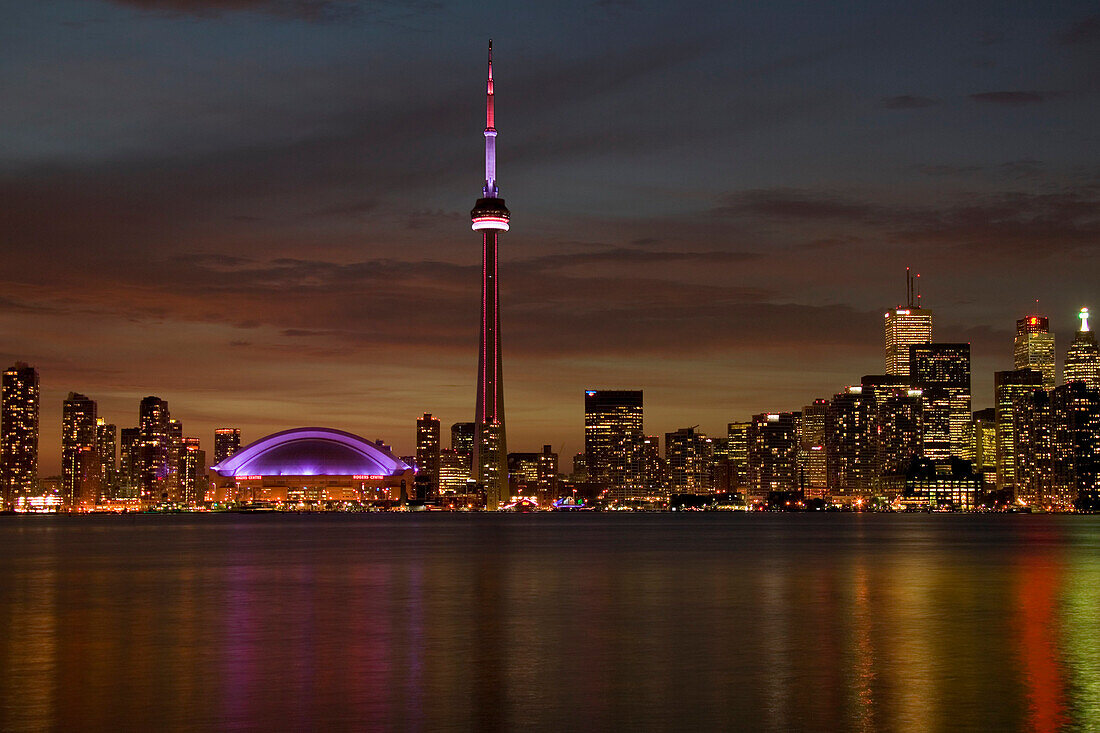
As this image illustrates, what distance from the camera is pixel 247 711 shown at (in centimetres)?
2681

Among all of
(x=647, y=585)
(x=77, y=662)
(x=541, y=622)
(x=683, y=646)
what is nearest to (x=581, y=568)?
(x=647, y=585)

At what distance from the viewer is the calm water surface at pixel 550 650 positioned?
1039 inches

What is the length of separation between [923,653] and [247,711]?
60.3 feet

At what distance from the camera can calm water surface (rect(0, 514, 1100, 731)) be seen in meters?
26.4

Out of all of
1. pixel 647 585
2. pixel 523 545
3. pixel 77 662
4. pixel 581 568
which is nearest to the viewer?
pixel 77 662

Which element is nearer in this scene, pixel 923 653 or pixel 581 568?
pixel 923 653

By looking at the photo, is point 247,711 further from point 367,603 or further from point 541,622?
point 367,603

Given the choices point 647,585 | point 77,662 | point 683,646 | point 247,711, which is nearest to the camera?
point 247,711

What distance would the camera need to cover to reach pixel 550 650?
121 feet

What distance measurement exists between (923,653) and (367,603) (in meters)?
24.1

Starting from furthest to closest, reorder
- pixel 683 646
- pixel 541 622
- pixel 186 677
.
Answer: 1. pixel 541 622
2. pixel 683 646
3. pixel 186 677

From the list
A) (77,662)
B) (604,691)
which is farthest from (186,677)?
(604,691)

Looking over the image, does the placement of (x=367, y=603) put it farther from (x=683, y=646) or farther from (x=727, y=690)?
(x=727, y=690)

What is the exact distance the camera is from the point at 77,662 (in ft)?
114
